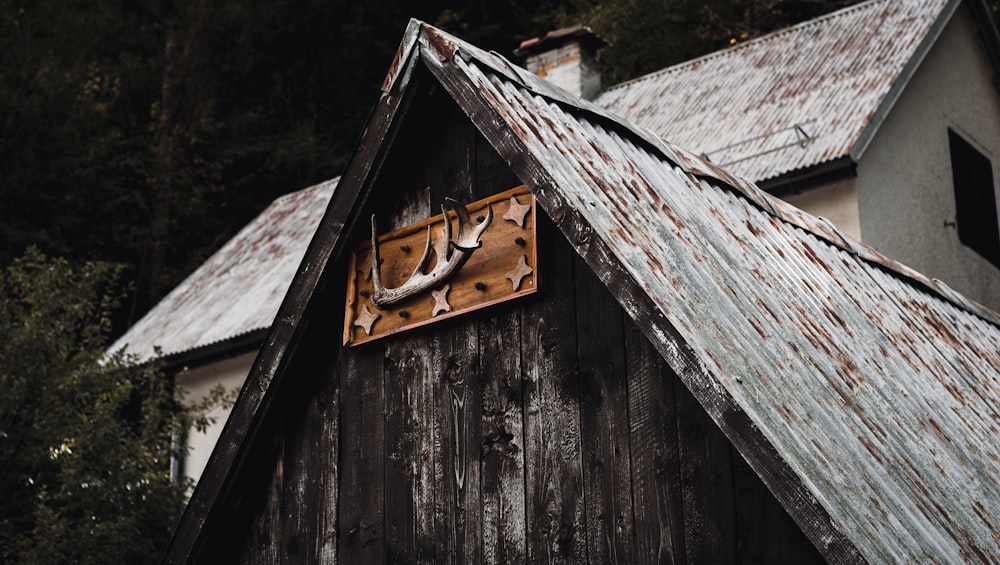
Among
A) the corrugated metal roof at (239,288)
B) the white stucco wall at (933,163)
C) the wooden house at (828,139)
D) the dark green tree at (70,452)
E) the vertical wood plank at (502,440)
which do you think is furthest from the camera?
the corrugated metal roof at (239,288)

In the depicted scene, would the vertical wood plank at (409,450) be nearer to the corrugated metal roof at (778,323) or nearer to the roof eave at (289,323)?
the roof eave at (289,323)

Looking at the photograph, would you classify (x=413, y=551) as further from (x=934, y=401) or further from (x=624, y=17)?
(x=624, y=17)

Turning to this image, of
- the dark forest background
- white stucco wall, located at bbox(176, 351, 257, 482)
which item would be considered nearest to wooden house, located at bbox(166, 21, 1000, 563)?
white stucco wall, located at bbox(176, 351, 257, 482)

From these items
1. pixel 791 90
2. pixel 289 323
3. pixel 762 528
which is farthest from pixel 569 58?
pixel 762 528

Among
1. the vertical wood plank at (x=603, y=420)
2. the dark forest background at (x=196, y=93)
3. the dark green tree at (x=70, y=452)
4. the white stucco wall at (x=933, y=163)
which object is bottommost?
the vertical wood plank at (x=603, y=420)

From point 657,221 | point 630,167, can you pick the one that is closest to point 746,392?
point 657,221

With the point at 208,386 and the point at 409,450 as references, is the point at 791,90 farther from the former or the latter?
the point at 409,450

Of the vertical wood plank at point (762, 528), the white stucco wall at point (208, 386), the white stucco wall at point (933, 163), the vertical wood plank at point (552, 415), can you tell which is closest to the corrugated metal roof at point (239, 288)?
the white stucco wall at point (208, 386)

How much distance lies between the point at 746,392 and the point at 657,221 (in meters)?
1.08

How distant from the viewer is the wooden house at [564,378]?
185 inches

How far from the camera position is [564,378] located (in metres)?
5.34

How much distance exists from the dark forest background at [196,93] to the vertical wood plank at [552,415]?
19.9 metres

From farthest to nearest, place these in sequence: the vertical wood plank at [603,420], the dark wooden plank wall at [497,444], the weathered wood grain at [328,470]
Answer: the weathered wood grain at [328,470], the vertical wood plank at [603,420], the dark wooden plank wall at [497,444]

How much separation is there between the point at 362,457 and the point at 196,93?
25.2m
